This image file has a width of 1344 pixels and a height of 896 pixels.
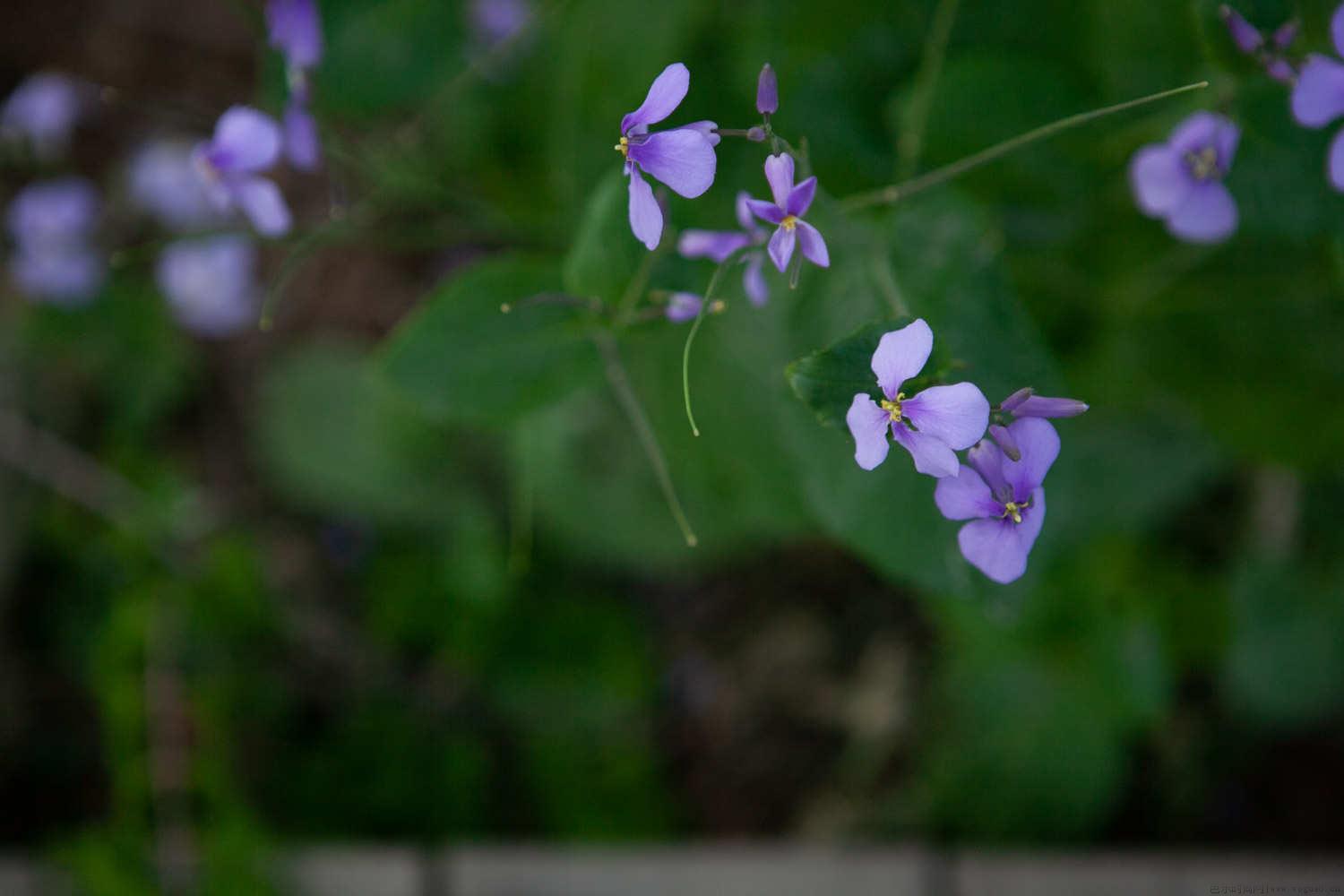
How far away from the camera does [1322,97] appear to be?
990 millimetres

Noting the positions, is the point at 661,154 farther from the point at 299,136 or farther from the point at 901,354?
the point at 299,136

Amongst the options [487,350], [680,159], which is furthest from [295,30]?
[680,159]

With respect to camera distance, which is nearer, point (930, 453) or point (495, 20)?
point (930, 453)

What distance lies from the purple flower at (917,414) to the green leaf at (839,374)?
4 cm

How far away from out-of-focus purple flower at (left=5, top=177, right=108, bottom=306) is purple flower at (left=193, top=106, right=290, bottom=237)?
3.81 feet

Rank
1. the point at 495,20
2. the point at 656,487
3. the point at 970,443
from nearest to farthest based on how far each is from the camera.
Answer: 1. the point at 970,443
2. the point at 495,20
3. the point at 656,487

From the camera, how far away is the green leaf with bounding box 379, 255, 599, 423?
1295 mm

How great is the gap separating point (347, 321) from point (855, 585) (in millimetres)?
1398

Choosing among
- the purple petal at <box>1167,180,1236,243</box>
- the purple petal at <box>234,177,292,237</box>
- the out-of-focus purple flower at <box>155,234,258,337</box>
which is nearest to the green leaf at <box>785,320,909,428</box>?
the purple petal at <box>1167,180,1236,243</box>

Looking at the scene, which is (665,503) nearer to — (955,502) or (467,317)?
(467,317)

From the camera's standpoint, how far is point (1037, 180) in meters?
1.47

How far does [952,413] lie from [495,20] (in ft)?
A: 5.05

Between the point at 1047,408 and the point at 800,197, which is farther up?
the point at 800,197

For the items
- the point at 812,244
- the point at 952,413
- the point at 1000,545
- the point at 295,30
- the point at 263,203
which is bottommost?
the point at 1000,545
